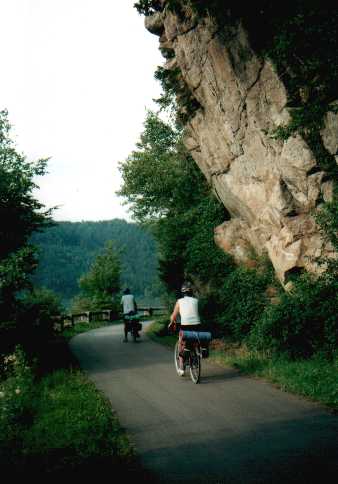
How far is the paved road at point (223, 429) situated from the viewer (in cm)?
504

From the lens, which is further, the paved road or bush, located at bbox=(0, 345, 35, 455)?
bush, located at bbox=(0, 345, 35, 455)

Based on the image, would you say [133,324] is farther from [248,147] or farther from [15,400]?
[15,400]

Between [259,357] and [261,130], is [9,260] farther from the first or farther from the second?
[261,130]

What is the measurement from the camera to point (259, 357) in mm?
12633

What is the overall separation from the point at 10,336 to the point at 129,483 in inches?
256

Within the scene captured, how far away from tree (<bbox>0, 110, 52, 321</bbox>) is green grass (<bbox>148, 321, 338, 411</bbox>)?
18.4ft

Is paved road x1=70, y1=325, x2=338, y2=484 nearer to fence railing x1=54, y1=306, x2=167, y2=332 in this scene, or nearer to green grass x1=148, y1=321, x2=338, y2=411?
green grass x1=148, y1=321, x2=338, y2=411

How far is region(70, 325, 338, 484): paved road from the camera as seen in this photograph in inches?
198

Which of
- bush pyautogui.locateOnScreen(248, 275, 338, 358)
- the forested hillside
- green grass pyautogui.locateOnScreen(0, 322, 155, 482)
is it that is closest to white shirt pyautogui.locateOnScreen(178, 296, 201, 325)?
bush pyautogui.locateOnScreen(248, 275, 338, 358)

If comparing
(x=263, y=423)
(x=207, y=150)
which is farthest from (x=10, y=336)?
(x=207, y=150)

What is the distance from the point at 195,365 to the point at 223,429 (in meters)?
3.85

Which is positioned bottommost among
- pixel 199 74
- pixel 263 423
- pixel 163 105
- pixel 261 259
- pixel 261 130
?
pixel 263 423

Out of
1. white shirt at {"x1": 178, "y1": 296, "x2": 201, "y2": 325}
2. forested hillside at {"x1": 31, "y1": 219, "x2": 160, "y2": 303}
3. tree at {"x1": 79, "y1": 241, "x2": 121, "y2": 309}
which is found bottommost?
white shirt at {"x1": 178, "y1": 296, "x2": 201, "y2": 325}

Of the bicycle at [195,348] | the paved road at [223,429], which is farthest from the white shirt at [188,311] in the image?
the paved road at [223,429]
